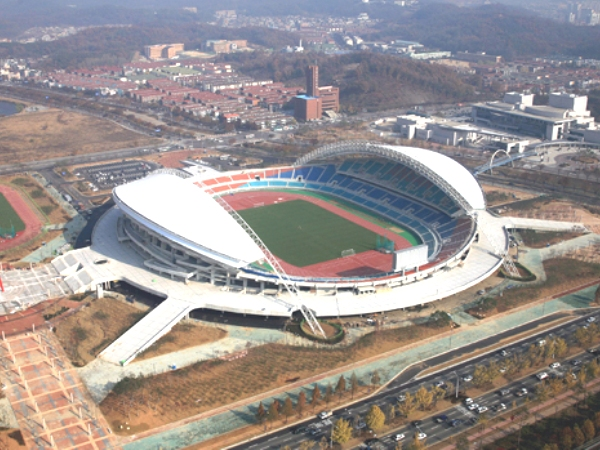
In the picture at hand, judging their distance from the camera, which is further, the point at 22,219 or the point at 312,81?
the point at 312,81

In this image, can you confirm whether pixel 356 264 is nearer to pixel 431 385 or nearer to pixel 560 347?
pixel 431 385

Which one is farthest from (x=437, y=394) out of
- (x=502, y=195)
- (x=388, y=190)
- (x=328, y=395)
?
(x=502, y=195)

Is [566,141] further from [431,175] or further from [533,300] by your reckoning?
[533,300]

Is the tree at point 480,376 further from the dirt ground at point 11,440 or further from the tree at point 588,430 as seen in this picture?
the dirt ground at point 11,440

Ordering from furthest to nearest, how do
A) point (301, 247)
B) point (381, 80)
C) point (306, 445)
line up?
point (381, 80) → point (301, 247) → point (306, 445)

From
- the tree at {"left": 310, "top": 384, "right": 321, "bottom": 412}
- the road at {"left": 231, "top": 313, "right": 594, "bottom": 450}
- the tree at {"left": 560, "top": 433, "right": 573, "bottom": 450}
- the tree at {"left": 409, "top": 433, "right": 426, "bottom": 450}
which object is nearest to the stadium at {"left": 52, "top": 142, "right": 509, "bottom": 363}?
the road at {"left": 231, "top": 313, "right": 594, "bottom": 450}

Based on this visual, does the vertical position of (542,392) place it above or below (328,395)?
above

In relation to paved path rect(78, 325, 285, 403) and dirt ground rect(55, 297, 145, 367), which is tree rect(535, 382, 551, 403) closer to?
paved path rect(78, 325, 285, 403)
